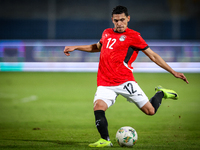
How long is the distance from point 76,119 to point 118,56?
3146 mm

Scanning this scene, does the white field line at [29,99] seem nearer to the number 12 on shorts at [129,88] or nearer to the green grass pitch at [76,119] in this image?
the green grass pitch at [76,119]

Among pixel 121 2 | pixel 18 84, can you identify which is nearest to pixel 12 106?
pixel 18 84

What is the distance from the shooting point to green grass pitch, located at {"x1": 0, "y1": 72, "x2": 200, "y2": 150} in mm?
5379

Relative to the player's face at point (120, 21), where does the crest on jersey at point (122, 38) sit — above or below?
below

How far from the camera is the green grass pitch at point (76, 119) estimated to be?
5379mm

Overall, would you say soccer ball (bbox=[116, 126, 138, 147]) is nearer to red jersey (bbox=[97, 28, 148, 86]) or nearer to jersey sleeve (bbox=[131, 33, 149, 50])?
red jersey (bbox=[97, 28, 148, 86])

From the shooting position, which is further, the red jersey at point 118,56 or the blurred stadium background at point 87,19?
the blurred stadium background at point 87,19

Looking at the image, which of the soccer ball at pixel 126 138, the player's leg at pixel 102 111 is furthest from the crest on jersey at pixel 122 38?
the soccer ball at pixel 126 138

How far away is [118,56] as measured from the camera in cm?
510

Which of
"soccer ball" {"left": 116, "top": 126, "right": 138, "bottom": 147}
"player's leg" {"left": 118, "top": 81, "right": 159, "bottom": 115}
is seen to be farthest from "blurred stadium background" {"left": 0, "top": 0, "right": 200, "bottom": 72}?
"soccer ball" {"left": 116, "top": 126, "right": 138, "bottom": 147}

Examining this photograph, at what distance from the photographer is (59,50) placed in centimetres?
1894

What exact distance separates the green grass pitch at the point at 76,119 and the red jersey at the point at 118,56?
0.98m

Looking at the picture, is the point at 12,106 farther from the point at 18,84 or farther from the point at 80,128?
the point at 18,84

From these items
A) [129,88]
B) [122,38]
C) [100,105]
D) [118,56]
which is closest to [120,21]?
[122,38]
